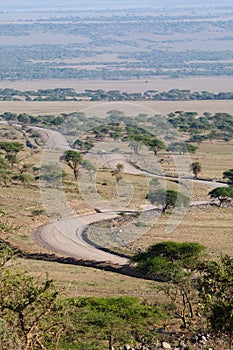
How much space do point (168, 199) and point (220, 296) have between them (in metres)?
29.9

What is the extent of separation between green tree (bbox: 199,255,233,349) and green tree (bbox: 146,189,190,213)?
94.2 ft

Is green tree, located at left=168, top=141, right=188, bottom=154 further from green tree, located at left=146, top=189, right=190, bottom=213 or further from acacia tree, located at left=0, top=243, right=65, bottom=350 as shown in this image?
acacia tree, located at left=0, top=243, right=65, bottom=350

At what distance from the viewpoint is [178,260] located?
90.8 feet

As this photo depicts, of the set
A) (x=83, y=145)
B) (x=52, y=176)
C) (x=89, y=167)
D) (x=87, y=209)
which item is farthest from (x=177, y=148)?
(x=87, y=209)

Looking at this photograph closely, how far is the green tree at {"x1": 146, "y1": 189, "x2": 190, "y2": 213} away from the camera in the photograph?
155 ft

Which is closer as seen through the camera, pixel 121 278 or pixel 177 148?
pixel 121 278

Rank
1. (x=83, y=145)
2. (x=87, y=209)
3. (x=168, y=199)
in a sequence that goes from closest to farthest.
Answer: (x=168, y=199) → (x=87, y=209) → (x=83, y=145)

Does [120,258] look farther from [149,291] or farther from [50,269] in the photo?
A: [149,291]

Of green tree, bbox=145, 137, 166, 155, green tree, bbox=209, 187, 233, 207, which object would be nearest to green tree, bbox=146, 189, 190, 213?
green tree, bbox=209, 187, 233, 207

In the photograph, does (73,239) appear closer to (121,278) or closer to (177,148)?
(121,278)

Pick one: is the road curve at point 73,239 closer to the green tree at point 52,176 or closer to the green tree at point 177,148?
the green tree at point 52,176

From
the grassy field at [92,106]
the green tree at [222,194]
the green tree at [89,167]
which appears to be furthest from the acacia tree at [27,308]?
the grassy field at [92,106]

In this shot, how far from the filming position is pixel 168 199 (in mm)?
47000

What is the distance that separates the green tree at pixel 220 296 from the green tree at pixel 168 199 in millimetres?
28719
